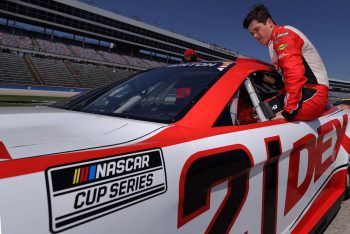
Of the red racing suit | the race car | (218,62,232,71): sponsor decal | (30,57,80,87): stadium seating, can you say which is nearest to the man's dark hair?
the red racing suit

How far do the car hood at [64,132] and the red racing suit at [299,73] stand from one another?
1.07 metres

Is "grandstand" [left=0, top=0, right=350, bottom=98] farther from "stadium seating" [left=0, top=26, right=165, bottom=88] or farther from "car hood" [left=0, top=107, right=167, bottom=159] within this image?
"car hood" [left=0, top=107, right=167, bottom=159]

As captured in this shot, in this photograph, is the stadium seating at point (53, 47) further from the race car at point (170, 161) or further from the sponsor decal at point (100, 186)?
the sponsor decal at point (100, 186)

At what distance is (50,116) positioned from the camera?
154cm

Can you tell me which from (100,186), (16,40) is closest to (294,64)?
(100,186)

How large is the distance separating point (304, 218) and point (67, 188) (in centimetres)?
176

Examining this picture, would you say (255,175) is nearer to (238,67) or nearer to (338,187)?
(238,67)

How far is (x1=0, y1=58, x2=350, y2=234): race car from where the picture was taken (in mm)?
765

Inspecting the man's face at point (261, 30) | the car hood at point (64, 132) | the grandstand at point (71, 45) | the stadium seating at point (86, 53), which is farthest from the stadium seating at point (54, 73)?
the car hood at point (64, 132)

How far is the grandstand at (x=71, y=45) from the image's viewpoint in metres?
29.9

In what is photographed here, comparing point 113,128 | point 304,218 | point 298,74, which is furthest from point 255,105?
point 113,128

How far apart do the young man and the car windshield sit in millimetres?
480

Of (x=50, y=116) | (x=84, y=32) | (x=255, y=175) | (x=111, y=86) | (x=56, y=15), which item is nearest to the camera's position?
(x=255, y=175)

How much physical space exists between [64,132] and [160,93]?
826 mm
